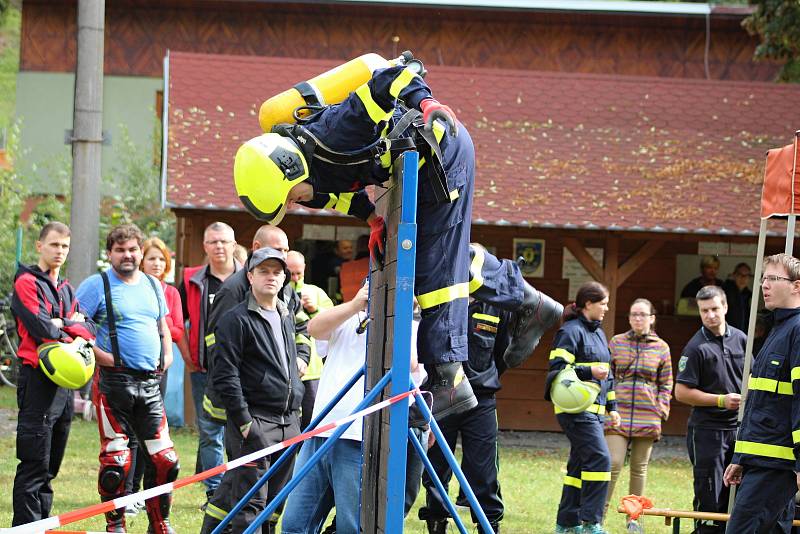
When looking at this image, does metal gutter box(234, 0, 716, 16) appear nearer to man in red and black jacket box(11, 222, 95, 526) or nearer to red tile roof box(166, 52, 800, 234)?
red tile roof box(166, 52, 800, 234)

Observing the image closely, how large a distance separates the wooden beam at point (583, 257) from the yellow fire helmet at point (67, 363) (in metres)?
8.12

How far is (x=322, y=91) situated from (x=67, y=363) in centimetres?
284

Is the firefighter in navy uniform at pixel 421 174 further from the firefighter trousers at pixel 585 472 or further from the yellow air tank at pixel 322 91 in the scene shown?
the firefighter trousers at pixel 585 472

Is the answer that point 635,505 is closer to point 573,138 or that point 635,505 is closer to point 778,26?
point 573,138

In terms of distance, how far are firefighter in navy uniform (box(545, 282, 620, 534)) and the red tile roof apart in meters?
5.00

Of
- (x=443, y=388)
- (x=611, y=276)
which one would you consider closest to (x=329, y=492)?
(x=443, y=388)

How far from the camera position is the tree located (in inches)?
671

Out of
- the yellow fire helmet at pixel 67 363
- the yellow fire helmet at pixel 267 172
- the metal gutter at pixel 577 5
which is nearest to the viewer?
the yellow fire helmet at pixel 267 172

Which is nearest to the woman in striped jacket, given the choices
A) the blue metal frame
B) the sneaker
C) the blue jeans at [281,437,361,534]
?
the sneaker

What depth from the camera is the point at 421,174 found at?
4.40 metres

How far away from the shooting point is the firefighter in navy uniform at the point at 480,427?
7.56 m

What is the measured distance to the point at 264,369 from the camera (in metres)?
6.41

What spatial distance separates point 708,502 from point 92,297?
4.39 metres

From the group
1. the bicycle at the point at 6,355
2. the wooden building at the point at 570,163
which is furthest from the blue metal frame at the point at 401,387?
the bicycle at the point at 6,355
